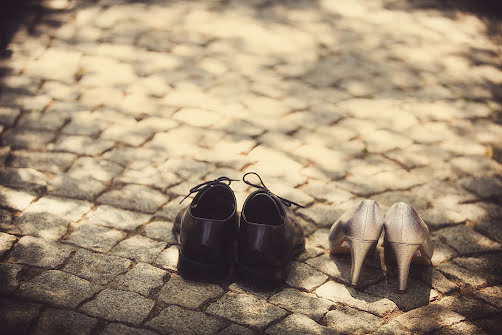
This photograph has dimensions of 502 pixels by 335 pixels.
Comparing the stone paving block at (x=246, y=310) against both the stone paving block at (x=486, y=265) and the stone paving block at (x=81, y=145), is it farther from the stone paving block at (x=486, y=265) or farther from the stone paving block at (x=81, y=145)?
the stone paving block at (x=81, y=145)

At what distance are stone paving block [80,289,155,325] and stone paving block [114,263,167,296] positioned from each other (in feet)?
0.16

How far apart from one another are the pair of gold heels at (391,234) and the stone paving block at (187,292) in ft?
2.50

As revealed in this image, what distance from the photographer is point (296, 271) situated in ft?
9.08

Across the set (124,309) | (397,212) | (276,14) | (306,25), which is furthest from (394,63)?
(124,309)

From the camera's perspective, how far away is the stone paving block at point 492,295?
2.59 metres

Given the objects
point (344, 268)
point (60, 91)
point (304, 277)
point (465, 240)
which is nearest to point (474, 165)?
point (465, 240)

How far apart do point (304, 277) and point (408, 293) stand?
568 millimetres

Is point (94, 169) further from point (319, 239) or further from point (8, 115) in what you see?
point (319, 239)

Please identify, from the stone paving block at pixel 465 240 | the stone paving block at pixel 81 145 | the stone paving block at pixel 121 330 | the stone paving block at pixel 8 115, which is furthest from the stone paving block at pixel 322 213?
the stone paving block at pixel 8 115

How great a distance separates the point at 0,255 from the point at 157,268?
34.8 inches

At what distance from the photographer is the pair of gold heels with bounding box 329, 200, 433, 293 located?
2.59 m

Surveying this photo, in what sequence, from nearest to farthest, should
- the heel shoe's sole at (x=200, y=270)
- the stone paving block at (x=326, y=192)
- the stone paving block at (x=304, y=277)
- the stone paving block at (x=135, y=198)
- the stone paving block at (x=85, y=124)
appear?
1. the heel shoe's sole at (x=200, y=270)
2. the stone paving block at (x=304, y=277)
3. the stone paving block at (x=135, y=198)
4. the stone paving block at (x=326, y=192)
5. the stone paving block at (x=85, y=124)

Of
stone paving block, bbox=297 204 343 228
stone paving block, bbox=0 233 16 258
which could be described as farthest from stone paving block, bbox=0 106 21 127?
stone paving block, bbox=297 204 343 228

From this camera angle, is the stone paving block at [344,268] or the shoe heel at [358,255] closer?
the shoe heel at [358,255]
